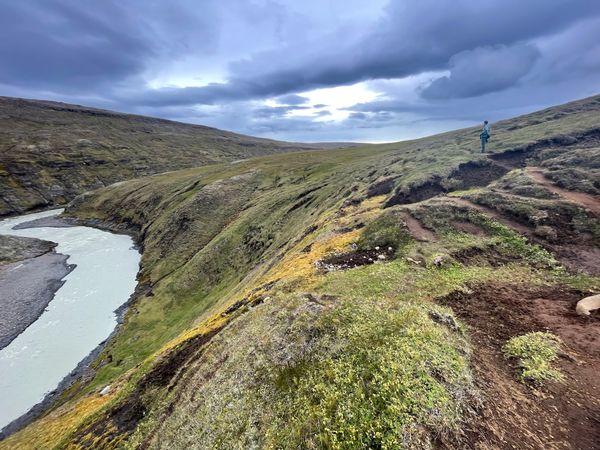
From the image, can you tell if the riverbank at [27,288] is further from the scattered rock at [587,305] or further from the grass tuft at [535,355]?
the scattered rock at [587,305]

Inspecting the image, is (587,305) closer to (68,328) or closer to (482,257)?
(482,257)

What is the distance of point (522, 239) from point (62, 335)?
64.5 meters

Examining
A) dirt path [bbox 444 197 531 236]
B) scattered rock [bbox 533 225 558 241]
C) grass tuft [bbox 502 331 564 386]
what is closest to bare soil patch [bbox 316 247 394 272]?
dirt path [bbox 444 197 531 236]

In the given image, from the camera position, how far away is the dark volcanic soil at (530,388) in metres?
10.9

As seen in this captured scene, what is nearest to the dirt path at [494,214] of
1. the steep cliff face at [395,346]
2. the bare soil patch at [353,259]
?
the steep cliff face at [395,346]

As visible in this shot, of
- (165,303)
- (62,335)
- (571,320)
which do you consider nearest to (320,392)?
(571,320)

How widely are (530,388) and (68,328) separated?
215ft

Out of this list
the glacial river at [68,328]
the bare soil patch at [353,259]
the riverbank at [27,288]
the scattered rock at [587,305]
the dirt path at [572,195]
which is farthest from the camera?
the riverbank at [27,288]

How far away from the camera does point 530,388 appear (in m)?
12.9

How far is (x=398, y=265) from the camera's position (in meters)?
24.7

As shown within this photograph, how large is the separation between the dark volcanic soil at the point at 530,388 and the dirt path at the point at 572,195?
1453 cm

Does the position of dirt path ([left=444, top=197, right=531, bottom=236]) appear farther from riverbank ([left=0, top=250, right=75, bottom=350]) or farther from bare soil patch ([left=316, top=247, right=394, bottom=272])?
riverbank ([left=0, top=250, right=75, bottom=350])

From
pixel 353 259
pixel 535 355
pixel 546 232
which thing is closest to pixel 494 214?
pixel 546 232

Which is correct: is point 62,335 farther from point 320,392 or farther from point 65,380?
point 320,392
